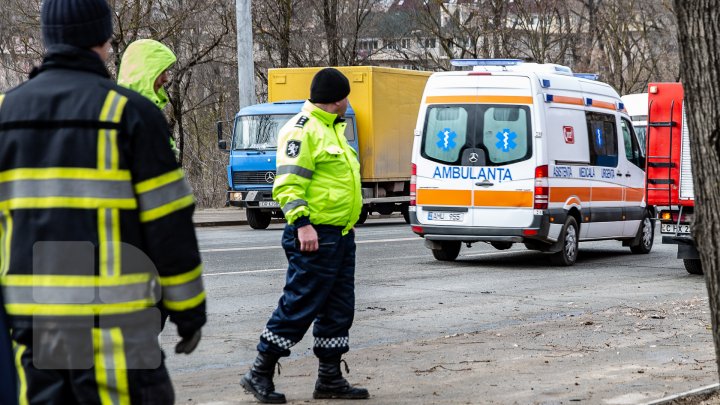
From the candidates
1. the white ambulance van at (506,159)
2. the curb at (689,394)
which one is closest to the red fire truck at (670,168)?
the white ambulance van at (506,159)

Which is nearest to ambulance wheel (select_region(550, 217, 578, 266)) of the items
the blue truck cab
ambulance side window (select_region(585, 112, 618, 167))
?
ambulance side window (select_region(585, 112, 618, 167))

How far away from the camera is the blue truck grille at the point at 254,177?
24389mm

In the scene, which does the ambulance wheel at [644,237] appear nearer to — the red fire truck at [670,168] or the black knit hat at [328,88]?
the red fire truck at [670,168]

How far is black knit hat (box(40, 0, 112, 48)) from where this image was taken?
10.9 ft

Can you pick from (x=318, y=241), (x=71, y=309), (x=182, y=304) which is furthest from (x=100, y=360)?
(x=318, y=241)

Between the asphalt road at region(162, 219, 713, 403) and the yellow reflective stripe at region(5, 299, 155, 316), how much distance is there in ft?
12.6

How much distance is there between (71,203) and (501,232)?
12.3 meters

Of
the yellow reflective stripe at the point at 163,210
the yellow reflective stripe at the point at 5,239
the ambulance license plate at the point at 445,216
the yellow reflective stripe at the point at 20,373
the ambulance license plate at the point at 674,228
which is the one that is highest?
the yellow reflective stripe at the point at 163,210

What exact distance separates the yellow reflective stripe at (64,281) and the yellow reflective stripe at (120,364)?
0.43ft

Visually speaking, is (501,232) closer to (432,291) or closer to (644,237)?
(432,291)

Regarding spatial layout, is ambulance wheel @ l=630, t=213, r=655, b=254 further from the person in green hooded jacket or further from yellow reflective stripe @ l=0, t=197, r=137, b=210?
yellow reflective stripe @ l=0, t=197, r=137, b=210

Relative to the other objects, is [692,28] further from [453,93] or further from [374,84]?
[374,84]

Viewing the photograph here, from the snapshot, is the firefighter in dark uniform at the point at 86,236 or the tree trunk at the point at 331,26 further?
the tree trunk at the point at 331,26

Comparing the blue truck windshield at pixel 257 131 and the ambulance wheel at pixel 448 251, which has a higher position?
the blue truck windshield at pixel 257 131
